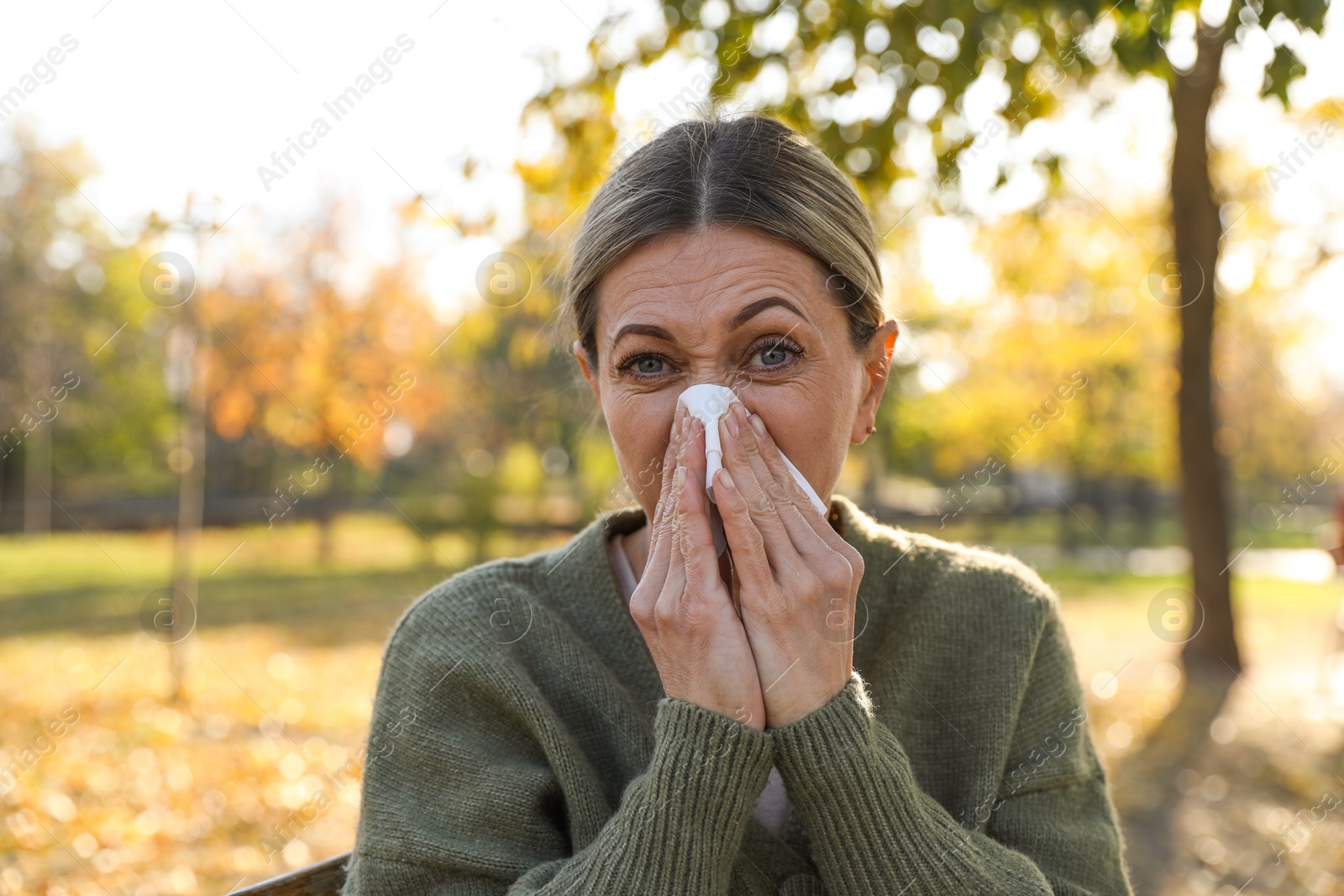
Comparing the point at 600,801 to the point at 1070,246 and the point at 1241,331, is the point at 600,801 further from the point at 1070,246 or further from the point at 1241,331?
the point at 1241,331

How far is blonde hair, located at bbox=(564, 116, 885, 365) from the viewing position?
7.13ft

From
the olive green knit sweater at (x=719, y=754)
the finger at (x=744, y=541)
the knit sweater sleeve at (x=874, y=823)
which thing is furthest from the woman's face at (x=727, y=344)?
the knit sweater sleeve at (x=874, y=823)

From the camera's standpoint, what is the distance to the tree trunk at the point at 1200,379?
8844 millimetres

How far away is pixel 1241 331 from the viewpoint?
18297 mm

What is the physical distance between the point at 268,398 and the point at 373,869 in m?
21.0

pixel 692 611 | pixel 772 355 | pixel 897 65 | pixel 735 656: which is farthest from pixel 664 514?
pixel 897 65

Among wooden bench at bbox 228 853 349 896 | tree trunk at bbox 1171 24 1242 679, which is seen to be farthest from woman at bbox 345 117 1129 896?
tree trunk at bbox 1171 24 1242 679

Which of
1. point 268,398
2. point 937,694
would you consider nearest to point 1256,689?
point 937,694

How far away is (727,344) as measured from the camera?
6.91 ft

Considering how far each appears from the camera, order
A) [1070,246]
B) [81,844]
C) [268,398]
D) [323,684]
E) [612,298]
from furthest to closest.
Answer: [268,398], [1070,246], [323,684], [81,844], [612,298]

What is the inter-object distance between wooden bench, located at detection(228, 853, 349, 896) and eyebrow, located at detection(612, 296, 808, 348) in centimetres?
138

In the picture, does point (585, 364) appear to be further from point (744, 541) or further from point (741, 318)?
point (744, 541)

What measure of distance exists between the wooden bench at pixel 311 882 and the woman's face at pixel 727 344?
3.76ft

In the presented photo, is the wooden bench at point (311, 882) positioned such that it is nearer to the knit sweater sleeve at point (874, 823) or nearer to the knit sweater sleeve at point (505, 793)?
the knit sweater sleeve at point (505, 793)
